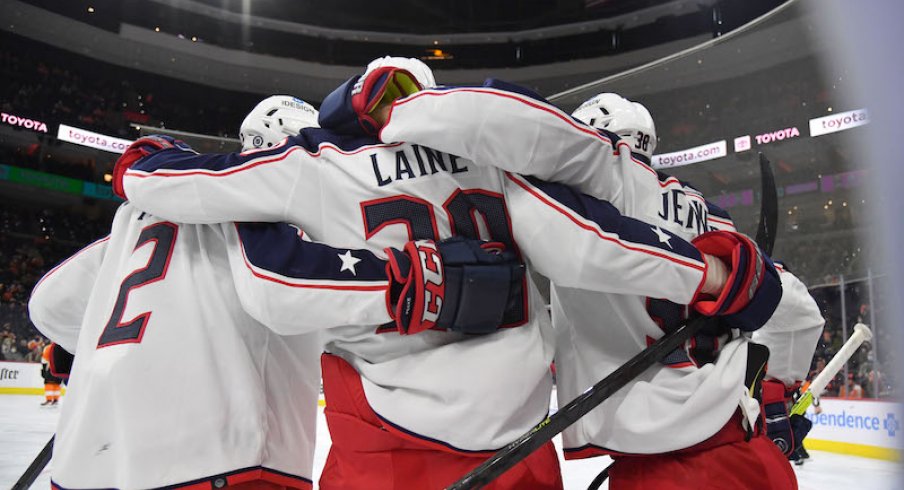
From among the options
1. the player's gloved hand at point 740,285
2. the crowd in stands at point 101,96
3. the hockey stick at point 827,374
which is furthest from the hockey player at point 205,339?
the crowd in stands at point 101,96

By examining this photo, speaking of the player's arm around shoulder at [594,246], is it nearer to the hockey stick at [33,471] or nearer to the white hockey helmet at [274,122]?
the white hockey helmet at [274,122]

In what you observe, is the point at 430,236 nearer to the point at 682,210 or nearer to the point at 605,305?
the point at 605,305

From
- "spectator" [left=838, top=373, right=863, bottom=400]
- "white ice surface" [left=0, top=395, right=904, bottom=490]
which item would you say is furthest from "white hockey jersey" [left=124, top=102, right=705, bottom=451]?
"spectator" [left=838, top=373, right=863, bottom=400]

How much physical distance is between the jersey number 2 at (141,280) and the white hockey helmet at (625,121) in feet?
3.25

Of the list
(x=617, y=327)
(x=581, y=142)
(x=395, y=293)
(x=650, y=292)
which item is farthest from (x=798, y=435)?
(x=395, y=293)

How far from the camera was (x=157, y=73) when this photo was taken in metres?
14.8

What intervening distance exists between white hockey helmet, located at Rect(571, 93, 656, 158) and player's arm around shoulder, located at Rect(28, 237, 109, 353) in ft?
3.83

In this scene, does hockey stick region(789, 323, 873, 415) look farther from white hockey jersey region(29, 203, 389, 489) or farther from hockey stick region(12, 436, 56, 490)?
hockey stick region(12, 436, 56, 490)

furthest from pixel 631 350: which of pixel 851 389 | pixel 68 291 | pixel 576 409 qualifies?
pixel 851 389

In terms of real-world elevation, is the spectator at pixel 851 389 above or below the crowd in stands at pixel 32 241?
below

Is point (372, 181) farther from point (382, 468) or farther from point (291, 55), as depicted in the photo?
point (291, 55)

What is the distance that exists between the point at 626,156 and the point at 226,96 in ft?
49.8

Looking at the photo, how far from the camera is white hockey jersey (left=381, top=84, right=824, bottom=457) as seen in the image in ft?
3.54

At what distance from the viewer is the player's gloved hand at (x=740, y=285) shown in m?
1.16
